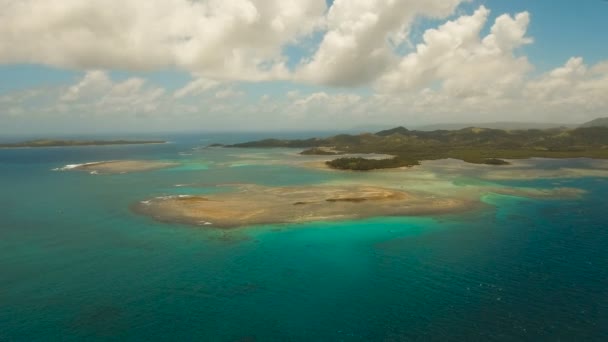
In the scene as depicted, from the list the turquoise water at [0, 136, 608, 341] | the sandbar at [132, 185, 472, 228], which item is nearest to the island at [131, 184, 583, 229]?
the sandbar at [132, 185, 472, 228]

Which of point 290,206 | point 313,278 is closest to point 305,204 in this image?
point 290,206

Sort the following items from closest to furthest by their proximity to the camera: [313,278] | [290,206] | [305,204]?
[313,278] < [290,206] < [305,204]

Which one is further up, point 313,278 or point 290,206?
point 290,206

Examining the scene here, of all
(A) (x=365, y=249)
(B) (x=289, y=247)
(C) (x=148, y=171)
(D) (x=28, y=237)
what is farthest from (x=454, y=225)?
(C) (x=148, y=171)

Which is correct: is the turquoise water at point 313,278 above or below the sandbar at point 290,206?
below

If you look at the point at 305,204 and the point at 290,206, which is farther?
the point at 305,204

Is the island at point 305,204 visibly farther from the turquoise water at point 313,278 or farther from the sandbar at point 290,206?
the turquoise water at point 313,278

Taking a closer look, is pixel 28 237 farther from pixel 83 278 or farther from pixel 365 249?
pixel 365 249

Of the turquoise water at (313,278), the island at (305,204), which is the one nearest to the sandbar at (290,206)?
the island at (305,204)

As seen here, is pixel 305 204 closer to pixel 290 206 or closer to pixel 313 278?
pixel 290 206

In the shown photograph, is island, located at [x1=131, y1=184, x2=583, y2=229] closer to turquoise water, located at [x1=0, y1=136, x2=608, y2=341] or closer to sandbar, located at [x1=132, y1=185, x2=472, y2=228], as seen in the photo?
sandbar, located at [x1=132, y1=185, x2=472, y2=228]
